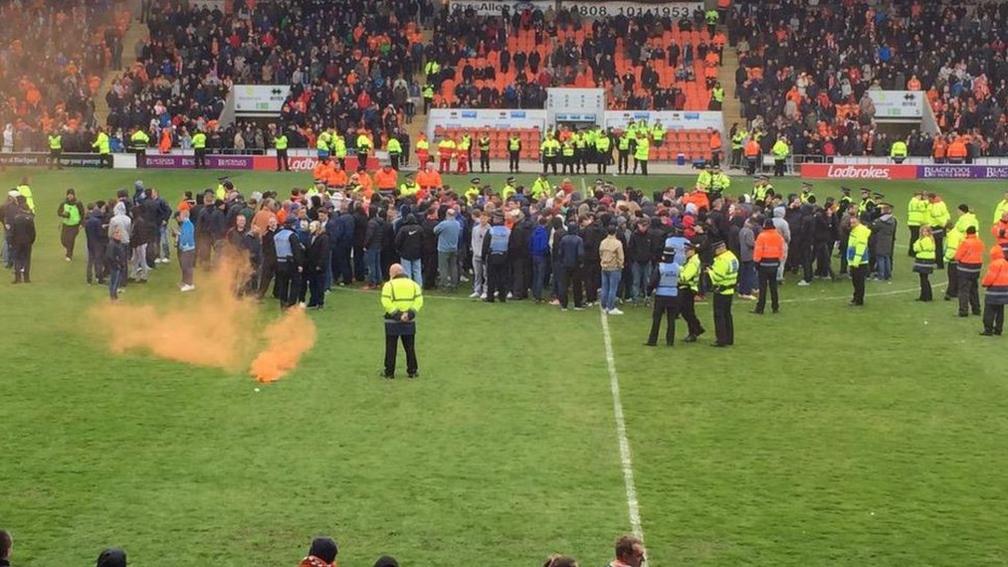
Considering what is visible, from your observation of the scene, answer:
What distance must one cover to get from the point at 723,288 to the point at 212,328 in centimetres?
896

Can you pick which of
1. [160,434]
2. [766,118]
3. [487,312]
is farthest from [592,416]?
[766,118]

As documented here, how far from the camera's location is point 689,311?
1079 inches

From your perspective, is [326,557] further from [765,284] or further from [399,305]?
[765,284]

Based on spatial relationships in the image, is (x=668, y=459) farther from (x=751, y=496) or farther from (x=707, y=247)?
(x=707, y=247)

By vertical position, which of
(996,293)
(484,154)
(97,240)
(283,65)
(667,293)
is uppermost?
(283,65)

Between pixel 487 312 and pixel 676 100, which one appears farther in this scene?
pixel 676 100

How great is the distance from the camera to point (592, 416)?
2219 centimetres

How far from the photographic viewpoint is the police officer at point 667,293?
26.9 meters

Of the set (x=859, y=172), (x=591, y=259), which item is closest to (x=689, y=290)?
(x=591, y=259)

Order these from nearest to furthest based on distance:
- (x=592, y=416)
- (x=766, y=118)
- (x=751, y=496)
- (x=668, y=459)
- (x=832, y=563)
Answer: (x=832, y=563) → (x=751, y=496) → (x=668, y=459) → (x=592, y=416) → (x=766, y=118)

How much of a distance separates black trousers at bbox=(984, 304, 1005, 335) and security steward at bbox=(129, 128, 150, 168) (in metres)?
35.0

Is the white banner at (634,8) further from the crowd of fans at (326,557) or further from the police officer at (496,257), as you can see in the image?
the crowd of fans at (326,557)

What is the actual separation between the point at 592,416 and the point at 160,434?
19.1ft

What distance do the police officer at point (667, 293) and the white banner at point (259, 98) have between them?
37.6 m
